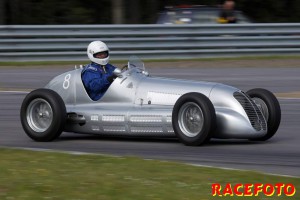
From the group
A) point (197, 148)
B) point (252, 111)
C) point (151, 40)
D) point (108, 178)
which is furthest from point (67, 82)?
point (151, 40)

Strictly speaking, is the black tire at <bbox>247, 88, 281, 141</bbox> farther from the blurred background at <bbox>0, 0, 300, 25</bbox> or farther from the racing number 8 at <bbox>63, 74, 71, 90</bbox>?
the blurred background at <bbox>0, 0, 300, 25</bbox>

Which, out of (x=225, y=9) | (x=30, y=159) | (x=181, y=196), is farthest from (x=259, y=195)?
(x=225, y=9)

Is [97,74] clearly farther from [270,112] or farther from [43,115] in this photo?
[270,112]

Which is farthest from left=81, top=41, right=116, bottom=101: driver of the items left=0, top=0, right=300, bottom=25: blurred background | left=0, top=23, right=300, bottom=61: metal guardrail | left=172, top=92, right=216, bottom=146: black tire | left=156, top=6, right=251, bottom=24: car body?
left=0, top=0, right=300, bottom=25: blurred background

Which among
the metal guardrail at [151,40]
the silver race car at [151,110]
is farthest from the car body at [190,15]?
the silver race car at [151,110]

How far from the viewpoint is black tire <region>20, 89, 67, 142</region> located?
35.0 feet

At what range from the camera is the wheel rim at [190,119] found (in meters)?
10.0

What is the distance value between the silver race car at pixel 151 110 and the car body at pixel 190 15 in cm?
1238

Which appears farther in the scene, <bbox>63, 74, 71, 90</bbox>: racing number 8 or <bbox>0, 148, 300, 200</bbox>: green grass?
<bbox>63, 74, 71, 90</bbox>: racing number 8

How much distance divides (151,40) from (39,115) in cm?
1141

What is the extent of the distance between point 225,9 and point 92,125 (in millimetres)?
13630

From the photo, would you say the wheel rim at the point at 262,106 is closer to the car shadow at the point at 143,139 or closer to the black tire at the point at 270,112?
the black tire at the point at 270,112

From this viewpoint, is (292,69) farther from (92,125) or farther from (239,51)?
(92,125)

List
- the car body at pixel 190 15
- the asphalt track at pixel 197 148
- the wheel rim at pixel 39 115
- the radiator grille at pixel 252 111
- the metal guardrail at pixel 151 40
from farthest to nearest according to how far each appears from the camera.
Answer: the car body at pixel 190 15
the metal guardrail at pixel 151 40
the wheel rim at pixel 39 115
the radiator grille at pixel 252 111
the asphalt track at pixel 197 148
